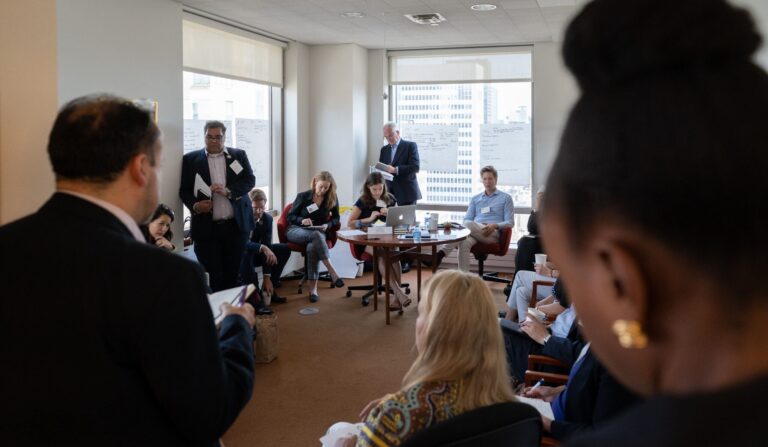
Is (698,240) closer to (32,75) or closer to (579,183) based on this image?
(579,183)

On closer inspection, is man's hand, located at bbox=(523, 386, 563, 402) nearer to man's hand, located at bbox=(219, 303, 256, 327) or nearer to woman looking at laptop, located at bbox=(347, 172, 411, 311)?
man's hand, located at bbox=(219, 303, 256, 327)

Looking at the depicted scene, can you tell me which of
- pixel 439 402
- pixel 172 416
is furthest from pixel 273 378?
pixel 172 416

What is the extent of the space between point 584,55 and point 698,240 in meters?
0.15

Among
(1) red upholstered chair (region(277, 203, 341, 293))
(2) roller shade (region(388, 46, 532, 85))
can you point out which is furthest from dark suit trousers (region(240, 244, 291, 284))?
(2) roller shade (region(388, 46, 532, 85))

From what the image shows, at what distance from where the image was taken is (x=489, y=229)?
7262 mm

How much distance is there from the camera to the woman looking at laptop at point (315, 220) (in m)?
6.96

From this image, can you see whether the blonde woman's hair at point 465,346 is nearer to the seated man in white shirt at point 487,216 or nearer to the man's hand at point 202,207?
the man's hand at point 202,207

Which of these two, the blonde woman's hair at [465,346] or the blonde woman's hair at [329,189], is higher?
the blonde woman's hair at [329,189]

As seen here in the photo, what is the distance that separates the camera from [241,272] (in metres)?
6.36

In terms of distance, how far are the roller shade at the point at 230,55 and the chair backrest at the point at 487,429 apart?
553 centimetres

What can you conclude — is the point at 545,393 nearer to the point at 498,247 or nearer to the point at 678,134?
the point at 678,134

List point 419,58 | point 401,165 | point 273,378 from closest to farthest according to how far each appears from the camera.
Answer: point 273,378 < point 401,165 < point 419,58

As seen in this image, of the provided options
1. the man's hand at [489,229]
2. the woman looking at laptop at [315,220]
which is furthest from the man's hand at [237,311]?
the man's hand at [489,229]

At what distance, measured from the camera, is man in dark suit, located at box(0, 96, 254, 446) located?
3.85 feet
